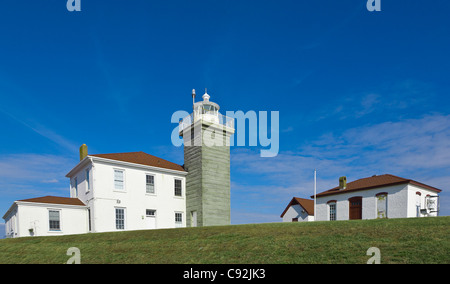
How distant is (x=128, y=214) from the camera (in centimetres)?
2356

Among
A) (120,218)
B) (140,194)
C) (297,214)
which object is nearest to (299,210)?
(297,214)

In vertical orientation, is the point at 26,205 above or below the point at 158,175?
below

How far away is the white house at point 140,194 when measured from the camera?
2219cm

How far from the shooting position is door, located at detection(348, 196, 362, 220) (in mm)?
27466

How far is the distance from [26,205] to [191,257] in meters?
18.1

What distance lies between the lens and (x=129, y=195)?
23.9 m

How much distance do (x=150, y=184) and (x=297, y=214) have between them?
1983 centimetres

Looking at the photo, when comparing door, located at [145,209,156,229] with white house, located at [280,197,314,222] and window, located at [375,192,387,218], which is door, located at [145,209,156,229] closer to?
white house, located at [280,197,314,222]

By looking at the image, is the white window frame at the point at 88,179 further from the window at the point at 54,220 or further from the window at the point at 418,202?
the window at the point at 418,202

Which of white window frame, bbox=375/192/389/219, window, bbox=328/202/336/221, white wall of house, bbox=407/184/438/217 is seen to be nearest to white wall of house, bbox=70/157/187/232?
window, bbox=328/202/336/221

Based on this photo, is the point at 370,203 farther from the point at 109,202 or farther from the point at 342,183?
the point at 109,202

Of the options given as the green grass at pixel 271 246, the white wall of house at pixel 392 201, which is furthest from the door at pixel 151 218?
the white wall of house at pixel 392 201
